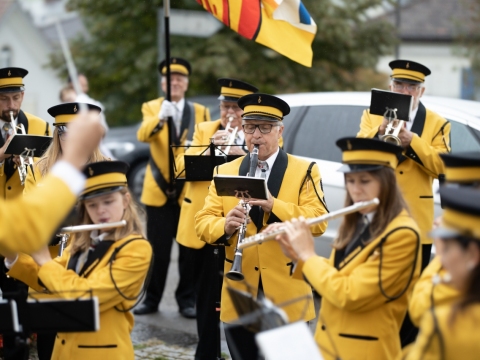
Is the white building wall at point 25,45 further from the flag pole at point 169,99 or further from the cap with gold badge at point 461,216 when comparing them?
the cap with gold badge at point 461,216

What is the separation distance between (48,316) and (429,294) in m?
1.78

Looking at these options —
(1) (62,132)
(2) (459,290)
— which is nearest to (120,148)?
(1) (62,132)

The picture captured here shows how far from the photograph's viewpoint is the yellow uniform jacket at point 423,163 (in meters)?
6.06

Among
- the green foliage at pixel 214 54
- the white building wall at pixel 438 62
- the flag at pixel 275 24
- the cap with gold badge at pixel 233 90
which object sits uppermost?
the white building wall at pixel 438 62

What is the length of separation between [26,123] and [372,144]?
355 centimetres

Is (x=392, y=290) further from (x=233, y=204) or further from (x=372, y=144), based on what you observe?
(x=233, y=204)

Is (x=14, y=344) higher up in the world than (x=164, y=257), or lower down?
higher up

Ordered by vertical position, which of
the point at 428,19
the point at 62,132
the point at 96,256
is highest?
the point at 428,19

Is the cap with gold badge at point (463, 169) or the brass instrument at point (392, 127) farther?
the brass instrument at point (392, 127)

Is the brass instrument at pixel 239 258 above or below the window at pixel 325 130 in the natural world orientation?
below

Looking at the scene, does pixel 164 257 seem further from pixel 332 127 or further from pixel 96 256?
pixel 96 256

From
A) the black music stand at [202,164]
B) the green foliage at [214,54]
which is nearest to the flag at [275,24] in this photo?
Answer: the black music stand at [202,164]

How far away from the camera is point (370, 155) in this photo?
166 inches

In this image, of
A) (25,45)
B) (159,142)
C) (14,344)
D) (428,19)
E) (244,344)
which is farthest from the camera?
(428,19)
